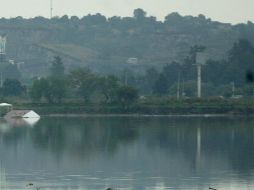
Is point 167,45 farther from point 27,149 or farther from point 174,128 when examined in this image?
point 27,149

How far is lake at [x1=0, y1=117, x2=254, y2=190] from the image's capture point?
39594 millimetres

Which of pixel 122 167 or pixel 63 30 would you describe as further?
pixel 63 30

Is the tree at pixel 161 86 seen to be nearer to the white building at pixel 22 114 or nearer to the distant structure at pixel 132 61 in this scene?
the white building at pixel 22 114

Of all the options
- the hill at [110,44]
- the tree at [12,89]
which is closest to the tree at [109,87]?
the tree at [12,89]

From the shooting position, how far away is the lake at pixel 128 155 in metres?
39.6

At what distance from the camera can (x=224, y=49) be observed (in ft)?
551

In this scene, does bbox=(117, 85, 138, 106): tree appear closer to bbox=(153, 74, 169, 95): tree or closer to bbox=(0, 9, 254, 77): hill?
bbox=(153, 74, 169, 95): tree

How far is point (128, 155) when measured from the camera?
50281 mm

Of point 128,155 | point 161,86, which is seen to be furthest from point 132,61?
point 128,155

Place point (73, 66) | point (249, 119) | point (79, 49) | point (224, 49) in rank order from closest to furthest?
point (249, 119) < point (73, 66) < point (224, 49) < point (79, 49)

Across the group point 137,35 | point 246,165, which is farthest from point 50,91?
point 137,35

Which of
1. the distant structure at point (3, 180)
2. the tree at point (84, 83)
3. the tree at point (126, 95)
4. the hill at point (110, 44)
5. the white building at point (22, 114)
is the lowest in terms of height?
the distant structure at point (3, 180)

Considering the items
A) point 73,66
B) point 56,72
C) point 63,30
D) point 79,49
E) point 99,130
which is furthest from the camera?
point 63,30

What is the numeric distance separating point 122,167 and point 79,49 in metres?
135
